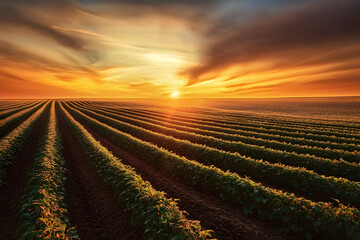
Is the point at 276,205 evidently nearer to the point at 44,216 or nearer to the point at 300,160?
the point at 300,160

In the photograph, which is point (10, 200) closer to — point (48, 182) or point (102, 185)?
point (48, 182)

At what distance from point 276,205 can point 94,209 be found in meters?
8.11

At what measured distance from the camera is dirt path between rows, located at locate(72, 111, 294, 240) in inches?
240

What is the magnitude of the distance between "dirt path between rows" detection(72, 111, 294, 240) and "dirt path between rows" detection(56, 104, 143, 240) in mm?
2610

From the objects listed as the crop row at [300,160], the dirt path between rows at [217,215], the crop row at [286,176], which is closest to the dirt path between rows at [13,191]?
the dirt path between rows at [217,215]

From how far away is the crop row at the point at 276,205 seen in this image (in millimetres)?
5410

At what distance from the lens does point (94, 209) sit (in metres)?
7.70

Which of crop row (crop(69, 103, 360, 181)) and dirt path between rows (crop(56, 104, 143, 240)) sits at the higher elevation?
crop row (crop(69, 103, 360, 181))

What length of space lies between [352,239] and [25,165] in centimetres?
1825

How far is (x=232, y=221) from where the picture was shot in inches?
264

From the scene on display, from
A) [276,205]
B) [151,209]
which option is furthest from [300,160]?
[151,209]

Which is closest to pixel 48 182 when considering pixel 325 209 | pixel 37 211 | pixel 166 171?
pixel 37 211

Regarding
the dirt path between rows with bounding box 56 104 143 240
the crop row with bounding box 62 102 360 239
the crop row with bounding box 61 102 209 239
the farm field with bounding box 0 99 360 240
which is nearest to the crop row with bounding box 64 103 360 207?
the farm field with bounding box 0 99 360 240

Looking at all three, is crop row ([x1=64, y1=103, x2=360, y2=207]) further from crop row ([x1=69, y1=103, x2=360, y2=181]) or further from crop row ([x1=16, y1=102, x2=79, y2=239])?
crop row ([x1=16, y1=102, x2=79, y2=239])
